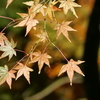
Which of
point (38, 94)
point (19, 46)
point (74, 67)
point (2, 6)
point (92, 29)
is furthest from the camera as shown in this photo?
point (38, 94)

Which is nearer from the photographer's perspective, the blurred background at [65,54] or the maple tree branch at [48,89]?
the blurred background at [65,54]

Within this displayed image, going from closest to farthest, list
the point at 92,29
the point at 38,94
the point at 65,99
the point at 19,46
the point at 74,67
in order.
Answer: the point at 74,67, the point at 92,29, the point at 19,46, the point at 38,94, the point at 65,99

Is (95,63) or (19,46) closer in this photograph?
(95,63)

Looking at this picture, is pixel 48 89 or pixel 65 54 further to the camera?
pixel 48 89

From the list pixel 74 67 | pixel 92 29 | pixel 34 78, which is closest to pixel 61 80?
pixel 34 78

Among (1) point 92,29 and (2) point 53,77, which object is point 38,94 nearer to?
(2) point 53,77

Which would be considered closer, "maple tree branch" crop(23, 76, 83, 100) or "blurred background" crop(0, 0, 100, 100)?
"blurred background" crop(0, 0, 100, 100)

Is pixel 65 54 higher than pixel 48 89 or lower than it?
higher

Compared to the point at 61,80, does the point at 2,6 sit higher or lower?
higher
